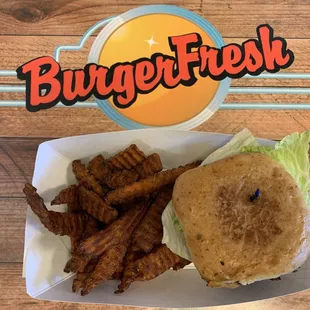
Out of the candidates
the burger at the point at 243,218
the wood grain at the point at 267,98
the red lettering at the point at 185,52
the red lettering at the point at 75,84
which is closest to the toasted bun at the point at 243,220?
the burger at the point at 243,218

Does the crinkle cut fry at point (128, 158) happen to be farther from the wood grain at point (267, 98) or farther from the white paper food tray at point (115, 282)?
Answer: the wood grain at point (267, 98)

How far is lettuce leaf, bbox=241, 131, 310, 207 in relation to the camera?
53.7 inches

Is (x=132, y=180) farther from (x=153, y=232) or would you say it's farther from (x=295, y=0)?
(x=295, y=0)

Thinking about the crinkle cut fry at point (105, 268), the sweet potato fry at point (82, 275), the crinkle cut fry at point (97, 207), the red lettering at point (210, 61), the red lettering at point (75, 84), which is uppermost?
the red lettering at point (210, 61)

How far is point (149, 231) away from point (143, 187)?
158mm

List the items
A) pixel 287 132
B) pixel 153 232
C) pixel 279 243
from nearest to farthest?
pixel 279 243, pixel 153 232, pixel 287 132

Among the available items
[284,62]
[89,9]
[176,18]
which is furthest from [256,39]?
[89,9]

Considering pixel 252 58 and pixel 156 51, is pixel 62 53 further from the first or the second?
pixel 252 58

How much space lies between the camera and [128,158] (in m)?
1.45

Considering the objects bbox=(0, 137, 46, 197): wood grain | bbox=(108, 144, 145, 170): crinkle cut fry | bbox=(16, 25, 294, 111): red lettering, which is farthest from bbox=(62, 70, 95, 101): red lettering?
bbox=(108, 144, 145, 170): crinkle cut fry

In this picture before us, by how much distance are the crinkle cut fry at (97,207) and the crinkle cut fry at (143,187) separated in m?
0.04

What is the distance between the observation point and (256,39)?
172cm

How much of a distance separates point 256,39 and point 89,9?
0.75 metres

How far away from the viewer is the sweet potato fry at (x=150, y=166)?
145cm
